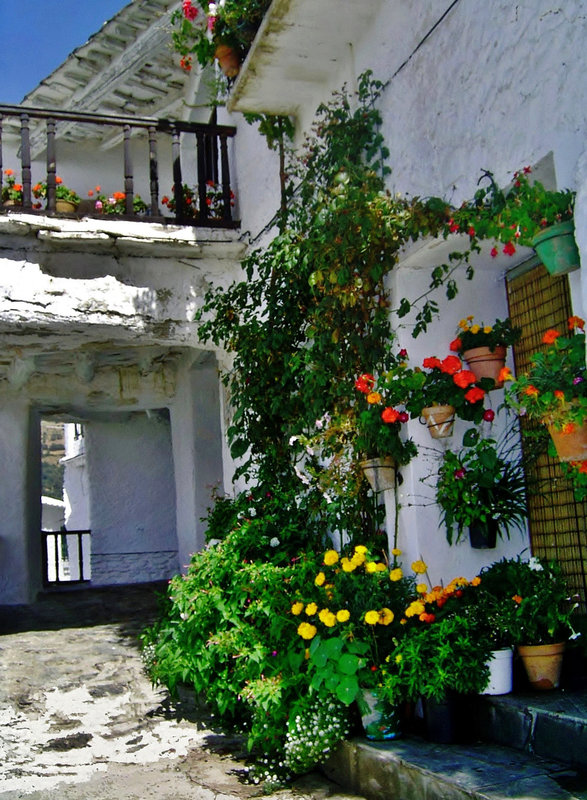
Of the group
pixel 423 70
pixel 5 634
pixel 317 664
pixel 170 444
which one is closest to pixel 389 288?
pixel 423 70

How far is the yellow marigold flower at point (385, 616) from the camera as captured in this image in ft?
13.8

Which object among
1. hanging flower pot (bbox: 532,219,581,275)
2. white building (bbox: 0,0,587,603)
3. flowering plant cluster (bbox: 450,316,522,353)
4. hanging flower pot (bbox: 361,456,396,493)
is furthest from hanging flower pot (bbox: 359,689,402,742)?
hanging flower pot (bbox: 532,219,581,275)

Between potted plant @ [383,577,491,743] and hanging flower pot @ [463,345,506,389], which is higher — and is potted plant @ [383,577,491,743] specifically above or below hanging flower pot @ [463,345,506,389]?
below

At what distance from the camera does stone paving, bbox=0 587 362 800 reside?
4246 mm

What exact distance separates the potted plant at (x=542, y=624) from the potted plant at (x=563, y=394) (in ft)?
2.76

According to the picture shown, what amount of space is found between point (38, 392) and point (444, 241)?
697 cm

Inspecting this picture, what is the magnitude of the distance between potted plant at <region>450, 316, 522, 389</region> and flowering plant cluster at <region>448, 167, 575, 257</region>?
51 cm

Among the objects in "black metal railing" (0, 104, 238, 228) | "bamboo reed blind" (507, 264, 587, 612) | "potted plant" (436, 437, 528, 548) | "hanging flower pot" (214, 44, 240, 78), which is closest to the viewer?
Answer: "bamboo reed blind" (507, 264, 587, 612)

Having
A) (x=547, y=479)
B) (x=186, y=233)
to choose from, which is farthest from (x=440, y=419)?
(x=186, y=233)

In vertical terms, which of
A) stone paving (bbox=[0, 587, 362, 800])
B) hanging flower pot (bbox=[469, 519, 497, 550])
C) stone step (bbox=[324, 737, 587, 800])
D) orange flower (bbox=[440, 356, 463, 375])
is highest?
orange flower (bbox=[440, 356, 463, 375])

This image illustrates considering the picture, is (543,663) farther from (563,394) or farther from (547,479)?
(563,394)

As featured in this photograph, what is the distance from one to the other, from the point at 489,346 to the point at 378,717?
1.99 m

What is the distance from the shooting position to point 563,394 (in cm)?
336

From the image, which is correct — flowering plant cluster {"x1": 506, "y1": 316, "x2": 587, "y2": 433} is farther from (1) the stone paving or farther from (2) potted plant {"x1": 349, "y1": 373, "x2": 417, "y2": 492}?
(1) the stone paving
